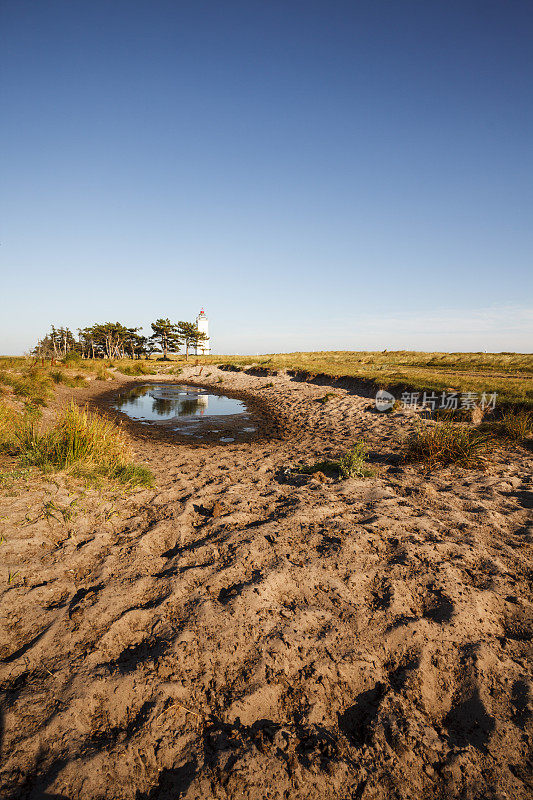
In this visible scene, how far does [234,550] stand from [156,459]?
5.23 meters

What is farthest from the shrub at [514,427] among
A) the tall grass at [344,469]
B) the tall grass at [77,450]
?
the tall grass at [77,450]

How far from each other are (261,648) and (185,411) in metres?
16.6

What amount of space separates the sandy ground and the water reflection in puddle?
731 cm

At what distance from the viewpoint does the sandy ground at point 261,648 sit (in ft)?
7.09

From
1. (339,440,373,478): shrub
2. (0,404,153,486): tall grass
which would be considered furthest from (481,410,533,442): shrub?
(0,404,153,486): tall grass

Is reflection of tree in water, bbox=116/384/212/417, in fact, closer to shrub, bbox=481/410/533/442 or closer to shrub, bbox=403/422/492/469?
shrub, bbox=403/422/492/469

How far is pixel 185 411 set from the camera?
18.8m

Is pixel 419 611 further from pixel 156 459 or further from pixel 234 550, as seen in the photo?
pixel 156 459

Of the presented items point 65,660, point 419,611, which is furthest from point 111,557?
point 419,611

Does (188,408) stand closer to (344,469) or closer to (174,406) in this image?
(174,406)

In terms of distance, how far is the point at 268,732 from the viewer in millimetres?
2363

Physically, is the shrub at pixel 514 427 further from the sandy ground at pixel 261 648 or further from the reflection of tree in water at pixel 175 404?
the reflection of tree in water at pixel 175 404

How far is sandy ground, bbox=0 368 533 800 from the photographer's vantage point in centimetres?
216

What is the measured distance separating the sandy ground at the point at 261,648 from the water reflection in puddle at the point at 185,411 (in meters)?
7.31
